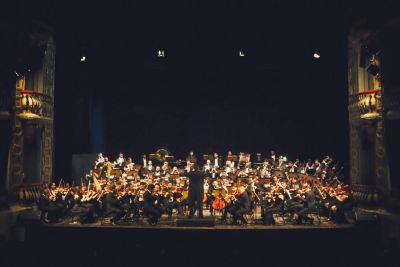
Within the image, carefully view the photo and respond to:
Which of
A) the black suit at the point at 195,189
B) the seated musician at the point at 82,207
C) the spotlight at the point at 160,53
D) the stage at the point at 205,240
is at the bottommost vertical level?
the stage at the point at 205,240

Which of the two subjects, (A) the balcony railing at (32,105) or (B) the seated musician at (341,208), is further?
(A) the balcony railing at (32,105)

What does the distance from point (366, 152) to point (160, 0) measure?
28.5 ft

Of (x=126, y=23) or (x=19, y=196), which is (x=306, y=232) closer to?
(x=19, y=196)

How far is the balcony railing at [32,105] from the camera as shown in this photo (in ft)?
44.6

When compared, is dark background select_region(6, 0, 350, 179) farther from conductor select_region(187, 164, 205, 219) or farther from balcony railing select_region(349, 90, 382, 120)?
conductor select_region(187, 164, 205, 219)

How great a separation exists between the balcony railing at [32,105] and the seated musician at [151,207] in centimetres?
478

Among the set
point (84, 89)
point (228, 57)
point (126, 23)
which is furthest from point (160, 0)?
point (84, 89)

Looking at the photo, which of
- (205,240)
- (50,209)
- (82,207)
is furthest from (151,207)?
(50,209)

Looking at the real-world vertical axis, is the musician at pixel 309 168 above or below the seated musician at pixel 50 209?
above

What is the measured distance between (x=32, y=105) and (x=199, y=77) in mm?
9720

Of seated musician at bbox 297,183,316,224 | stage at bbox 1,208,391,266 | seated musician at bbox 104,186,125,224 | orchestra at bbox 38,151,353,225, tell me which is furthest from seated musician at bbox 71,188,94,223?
seated musician at bbox 297,183,316,224

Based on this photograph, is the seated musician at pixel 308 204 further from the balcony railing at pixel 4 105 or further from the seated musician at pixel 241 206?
the balcony railing at pixel 4 105

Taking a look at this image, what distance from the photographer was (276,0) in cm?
1455

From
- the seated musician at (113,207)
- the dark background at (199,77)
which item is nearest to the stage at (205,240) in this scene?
the seated musician at (113,207)
